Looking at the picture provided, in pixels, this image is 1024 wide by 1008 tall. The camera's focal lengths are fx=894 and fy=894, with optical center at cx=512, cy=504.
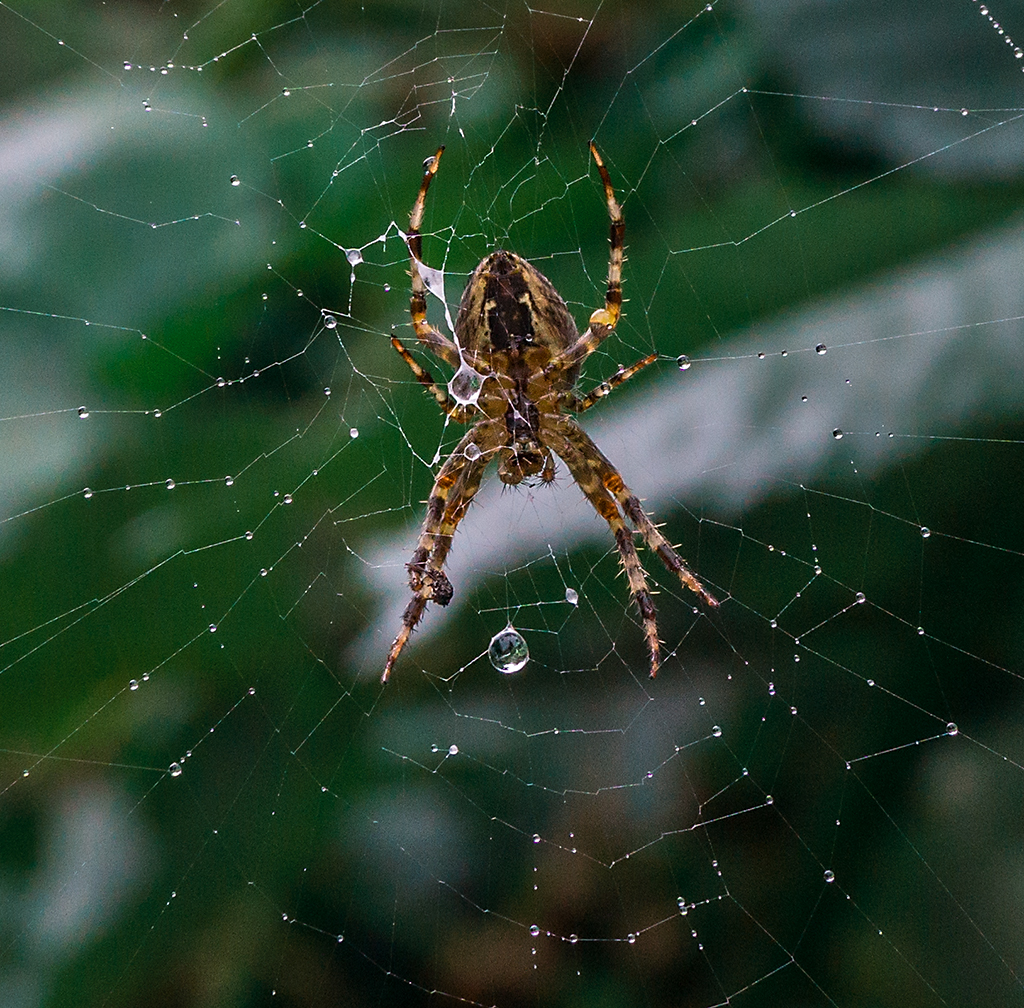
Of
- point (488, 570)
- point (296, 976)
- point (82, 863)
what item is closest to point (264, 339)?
point (488, 570)

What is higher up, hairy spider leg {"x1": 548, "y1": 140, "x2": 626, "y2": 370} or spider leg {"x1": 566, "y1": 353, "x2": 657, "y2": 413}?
hairy spider leg {"x1": 548, "y1": 140, "x2": 626, "y2": 370}

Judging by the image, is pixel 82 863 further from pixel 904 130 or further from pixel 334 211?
pixel 904 130

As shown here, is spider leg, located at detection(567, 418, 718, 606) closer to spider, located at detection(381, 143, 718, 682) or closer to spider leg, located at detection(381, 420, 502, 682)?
spider, located at detection(381, 143, 718, 682)

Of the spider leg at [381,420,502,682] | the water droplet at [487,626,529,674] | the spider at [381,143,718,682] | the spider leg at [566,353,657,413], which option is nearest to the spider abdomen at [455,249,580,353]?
the spider at [381,143,718,682]

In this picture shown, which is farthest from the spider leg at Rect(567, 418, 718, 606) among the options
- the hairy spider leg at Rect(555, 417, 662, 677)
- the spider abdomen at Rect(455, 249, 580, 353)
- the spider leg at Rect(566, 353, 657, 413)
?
the spider abdomen at Rect(455, 249, 580, 353)

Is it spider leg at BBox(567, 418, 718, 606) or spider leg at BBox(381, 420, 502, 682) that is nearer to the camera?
spider leg at BBox(381, 420, 502, 682)

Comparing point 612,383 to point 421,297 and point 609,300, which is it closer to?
point 609,300

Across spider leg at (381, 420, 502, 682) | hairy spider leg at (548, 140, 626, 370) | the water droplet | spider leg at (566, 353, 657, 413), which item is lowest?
the water droplet
